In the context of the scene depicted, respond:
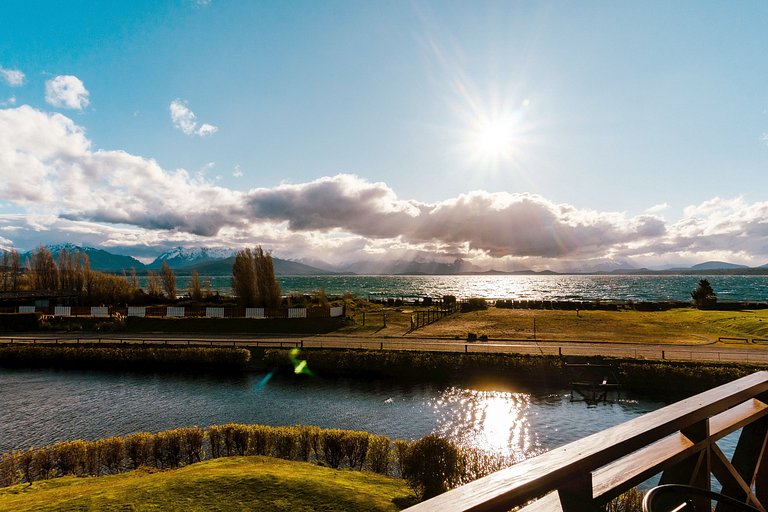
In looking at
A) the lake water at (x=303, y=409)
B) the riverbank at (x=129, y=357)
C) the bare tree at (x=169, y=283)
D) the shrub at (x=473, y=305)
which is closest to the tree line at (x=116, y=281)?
the bare tree at (x=169, y=283)

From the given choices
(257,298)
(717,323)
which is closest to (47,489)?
(257,298)

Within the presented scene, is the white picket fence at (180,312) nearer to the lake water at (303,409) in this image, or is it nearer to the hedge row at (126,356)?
the hedge row at (126,356)

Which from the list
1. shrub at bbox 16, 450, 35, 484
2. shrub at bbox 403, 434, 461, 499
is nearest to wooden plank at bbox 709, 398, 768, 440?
shrub at bbox 403, 434, 461, 499

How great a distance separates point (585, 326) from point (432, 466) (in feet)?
156

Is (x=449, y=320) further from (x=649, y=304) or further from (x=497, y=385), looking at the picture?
(x=649, y=304)

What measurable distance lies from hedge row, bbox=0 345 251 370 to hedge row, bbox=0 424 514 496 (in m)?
21.2

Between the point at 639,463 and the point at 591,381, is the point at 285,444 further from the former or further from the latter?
the point at 591,381

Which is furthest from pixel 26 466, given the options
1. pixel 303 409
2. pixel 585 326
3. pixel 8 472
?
pixel 585 326

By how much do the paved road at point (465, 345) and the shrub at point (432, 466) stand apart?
24041 millimetres

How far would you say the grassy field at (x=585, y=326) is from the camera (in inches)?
1986

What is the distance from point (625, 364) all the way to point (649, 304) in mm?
54931

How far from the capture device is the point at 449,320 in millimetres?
65125

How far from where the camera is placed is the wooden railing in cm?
185

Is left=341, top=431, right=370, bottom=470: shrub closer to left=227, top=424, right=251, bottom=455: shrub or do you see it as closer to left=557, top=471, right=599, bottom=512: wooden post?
left=227, top=424, right=251, bottom=455: shrub
